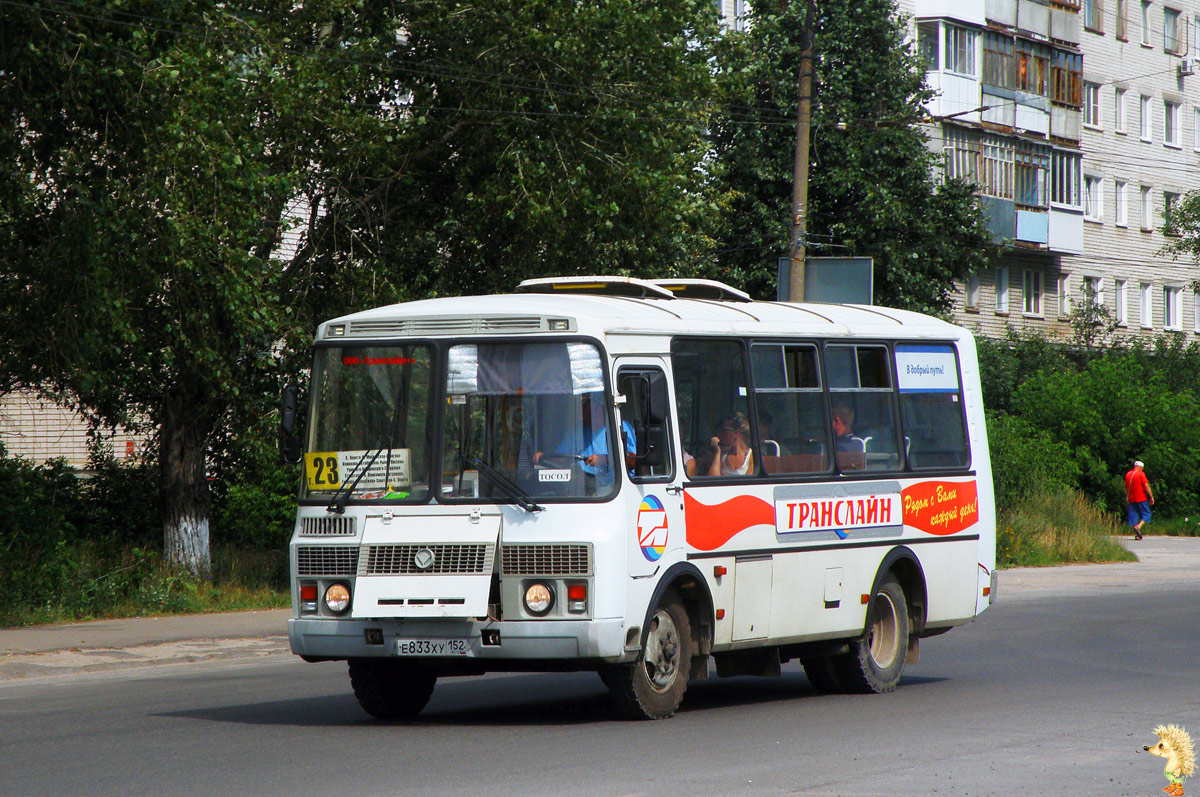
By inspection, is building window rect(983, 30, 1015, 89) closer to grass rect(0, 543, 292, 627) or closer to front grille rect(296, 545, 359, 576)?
grass rect(0, 543, 292, 627)

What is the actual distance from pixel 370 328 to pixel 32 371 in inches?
341

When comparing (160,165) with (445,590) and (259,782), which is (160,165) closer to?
(445,590)

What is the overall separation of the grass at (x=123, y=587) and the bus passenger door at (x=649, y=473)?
981 centimetres

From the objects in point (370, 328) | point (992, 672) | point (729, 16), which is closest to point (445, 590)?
point (370, 328)

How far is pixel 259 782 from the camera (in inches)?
337

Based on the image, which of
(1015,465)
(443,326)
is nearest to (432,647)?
(443,326)

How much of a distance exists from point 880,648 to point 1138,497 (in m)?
26.5

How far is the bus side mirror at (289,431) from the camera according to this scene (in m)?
11.0

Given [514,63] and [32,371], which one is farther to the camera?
[514,63]

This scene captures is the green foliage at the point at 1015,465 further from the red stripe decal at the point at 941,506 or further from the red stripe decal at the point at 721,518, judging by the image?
the red stripe decal at the point at 721,518

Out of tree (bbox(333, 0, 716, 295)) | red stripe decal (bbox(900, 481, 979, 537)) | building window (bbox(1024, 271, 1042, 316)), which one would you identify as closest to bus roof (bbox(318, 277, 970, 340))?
red stripe decal (bbox(900, 481, 979, 537))

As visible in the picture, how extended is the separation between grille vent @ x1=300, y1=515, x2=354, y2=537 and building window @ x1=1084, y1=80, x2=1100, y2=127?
52.6 metres

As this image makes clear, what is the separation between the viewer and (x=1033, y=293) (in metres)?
56.2

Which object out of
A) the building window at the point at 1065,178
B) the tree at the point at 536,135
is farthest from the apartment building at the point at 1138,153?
the tree at the point at 536,135
